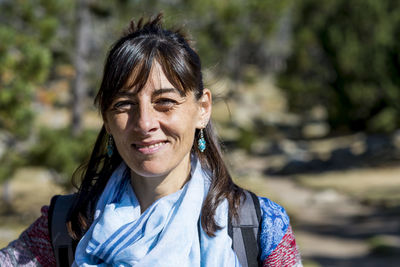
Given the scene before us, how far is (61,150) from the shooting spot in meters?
10.5

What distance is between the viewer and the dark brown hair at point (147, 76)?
168 centimetres

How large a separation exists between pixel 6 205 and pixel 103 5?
641cm

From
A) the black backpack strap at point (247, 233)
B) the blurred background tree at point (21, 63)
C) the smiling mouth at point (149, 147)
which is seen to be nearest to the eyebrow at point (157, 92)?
the smiling mouth at point (149, 147)

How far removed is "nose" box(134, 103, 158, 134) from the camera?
5.44 feet

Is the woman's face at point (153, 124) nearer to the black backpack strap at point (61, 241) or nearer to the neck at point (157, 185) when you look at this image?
the neck at point (157, 185)

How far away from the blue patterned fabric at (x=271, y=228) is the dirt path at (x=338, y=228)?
7.42m

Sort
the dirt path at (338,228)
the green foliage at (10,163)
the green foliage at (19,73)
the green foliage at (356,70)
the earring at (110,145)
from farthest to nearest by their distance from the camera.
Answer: the green foliage at (356,70), the green foliage at (10,163), the dirt path at (338,228), the green foliage at (19,73), the earring at (110,145)

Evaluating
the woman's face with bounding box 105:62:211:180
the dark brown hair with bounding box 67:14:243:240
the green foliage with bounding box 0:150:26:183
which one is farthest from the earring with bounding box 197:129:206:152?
the green foliage with bounding box 0:150:26:183

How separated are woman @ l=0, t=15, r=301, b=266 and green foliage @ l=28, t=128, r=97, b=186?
884 centimetres

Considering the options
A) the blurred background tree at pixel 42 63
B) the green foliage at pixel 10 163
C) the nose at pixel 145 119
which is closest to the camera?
the nose at pixel 145 119

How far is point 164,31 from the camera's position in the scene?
1.79 m

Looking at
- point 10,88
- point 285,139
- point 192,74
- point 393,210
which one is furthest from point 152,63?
point 285,139

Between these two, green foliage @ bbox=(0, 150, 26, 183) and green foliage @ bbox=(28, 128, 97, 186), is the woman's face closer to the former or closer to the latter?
green foliage @ bbox=(28, 128, 97, 186)

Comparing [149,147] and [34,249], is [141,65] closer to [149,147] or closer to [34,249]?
[149,147]
